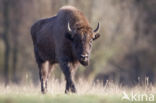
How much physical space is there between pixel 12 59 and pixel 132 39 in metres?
9.40

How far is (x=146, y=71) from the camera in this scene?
136ft

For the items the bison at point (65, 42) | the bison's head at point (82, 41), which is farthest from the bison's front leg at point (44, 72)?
the bison's head at point (82, 41)

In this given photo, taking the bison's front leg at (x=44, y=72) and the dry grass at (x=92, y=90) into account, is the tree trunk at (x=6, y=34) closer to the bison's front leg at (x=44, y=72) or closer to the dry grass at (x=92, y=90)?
the bison's front leg at (x=44, y=72)

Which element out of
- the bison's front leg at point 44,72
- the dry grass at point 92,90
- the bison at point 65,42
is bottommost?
the dry grass at point 92,90

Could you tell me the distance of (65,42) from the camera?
16938 mm

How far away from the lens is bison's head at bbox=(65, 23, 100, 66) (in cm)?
1598

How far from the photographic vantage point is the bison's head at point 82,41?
16.0 m

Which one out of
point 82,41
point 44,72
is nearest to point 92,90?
point 82,41

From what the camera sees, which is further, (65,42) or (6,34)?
(6,34)

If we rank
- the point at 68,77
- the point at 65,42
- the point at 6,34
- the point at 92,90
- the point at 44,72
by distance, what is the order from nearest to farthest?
the point at 92,90 → the point at 68,77 → the point at 65,42 → the point at 44,72 → the point at 6,34

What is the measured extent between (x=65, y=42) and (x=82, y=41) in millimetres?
964

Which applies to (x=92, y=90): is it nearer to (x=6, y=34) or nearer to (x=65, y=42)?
(x=65, y=42)

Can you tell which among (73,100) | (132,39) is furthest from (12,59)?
(73,100)

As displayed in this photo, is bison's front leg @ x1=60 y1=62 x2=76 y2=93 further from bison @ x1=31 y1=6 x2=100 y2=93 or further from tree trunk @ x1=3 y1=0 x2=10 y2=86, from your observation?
tree trunk @ x1=3 y1=0 x2=10 y2=86
